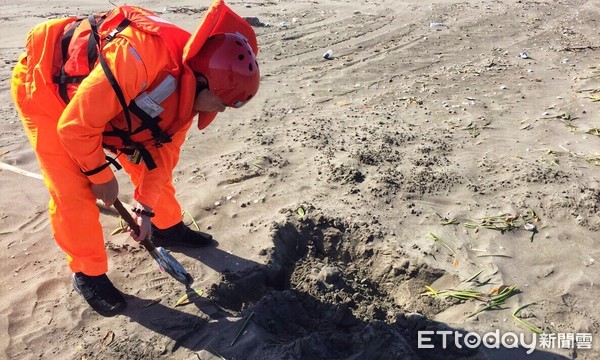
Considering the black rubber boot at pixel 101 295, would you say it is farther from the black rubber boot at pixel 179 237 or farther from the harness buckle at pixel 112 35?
the harness buckle at pixel 112 35

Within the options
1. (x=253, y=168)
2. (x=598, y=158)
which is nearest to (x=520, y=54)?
(x=598, y=158)

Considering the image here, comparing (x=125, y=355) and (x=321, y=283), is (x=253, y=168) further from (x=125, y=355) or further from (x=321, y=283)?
(x=125, y=355)

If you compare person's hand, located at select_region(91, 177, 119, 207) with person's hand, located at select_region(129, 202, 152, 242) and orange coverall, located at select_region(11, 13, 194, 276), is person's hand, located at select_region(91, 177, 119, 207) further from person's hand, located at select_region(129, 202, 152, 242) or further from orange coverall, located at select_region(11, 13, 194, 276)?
person's hand, located at select_region(129, 202, 152, 242)

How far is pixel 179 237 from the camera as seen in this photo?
3.77 meters

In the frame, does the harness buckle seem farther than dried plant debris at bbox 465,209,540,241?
No

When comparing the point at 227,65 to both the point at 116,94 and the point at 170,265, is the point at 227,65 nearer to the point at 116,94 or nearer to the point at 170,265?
the point at 116,94

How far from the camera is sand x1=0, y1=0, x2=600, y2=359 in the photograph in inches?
123

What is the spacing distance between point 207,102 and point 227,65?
0.86 feet

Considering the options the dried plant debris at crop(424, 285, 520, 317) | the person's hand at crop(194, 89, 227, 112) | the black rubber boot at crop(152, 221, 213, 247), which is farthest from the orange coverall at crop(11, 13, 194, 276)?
the dried plant debris at crop(424, 285, 520, 317)

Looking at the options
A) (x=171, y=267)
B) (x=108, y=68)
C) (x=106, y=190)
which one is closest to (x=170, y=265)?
(x=171, y=267)

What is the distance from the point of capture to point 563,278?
351cm

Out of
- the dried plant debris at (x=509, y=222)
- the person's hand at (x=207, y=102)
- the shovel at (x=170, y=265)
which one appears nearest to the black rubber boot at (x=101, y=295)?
the shovel at (x=170, y=265)

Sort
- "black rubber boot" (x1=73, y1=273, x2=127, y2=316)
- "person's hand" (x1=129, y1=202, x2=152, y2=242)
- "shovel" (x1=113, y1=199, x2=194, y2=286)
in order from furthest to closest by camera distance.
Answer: "shovel" (x1=113, y1=199, x2=194, y2=286) < "black rubber boot" (x1=73, y1=273, x2=127, y2=316) < "person's hand" (x1=129, y1=202, x2=152, y2=242)

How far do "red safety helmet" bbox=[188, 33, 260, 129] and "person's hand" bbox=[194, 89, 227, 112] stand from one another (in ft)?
0.12
